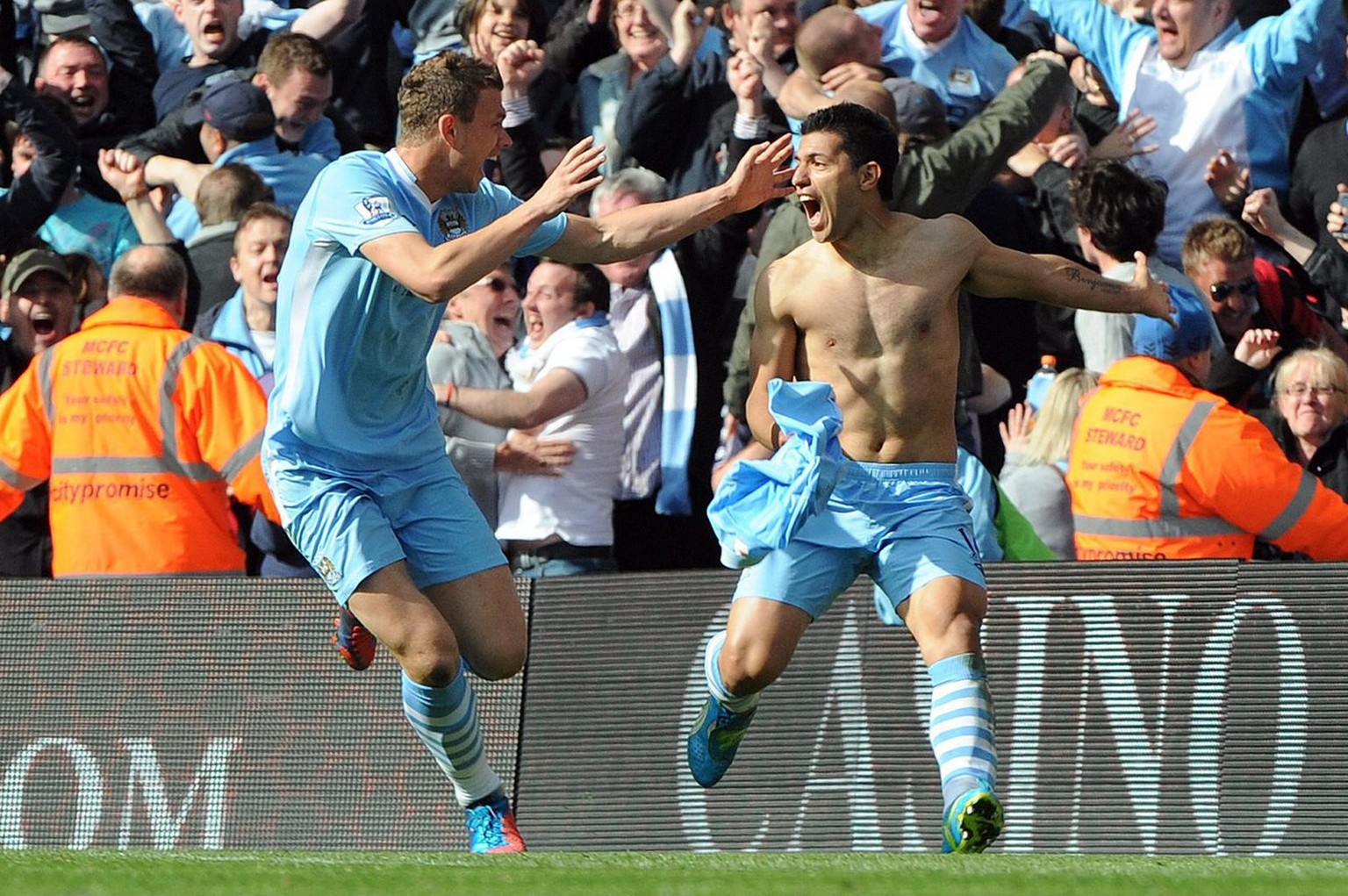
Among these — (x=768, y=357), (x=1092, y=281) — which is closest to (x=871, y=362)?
(x=768, y=357)

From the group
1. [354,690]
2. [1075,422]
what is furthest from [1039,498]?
[354,690]

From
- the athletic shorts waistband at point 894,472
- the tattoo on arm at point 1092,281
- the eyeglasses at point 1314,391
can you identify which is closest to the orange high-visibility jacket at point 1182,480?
the eyeglasses at point 1314,391

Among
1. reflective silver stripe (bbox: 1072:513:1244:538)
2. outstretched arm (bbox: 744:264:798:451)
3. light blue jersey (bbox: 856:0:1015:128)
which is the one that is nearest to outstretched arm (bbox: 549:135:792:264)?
outstretched arm (bbox: 744:264:798:451)

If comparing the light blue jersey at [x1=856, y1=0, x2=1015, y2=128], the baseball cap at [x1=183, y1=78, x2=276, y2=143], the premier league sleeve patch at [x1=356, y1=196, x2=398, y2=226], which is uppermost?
the premier league sleeve patch at [x1=356, y1=196, x2=398, y2=226]

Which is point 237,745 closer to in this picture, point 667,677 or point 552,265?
point 667,677

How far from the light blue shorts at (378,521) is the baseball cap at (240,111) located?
3.42m

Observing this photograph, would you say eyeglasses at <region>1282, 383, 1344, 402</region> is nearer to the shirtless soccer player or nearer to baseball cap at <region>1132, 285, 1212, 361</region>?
baseball cap at <region>1132, 285, 1212, 361</region>

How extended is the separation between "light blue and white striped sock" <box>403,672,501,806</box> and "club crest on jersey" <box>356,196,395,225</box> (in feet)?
4.74

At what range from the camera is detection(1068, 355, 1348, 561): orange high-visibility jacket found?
741 cm

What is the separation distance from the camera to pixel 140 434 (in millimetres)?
8258

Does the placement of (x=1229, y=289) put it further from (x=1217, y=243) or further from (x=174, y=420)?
(x=174, y=420)

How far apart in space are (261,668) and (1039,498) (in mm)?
3158

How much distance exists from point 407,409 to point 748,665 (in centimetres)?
134

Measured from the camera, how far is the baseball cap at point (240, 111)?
31.2 ft
